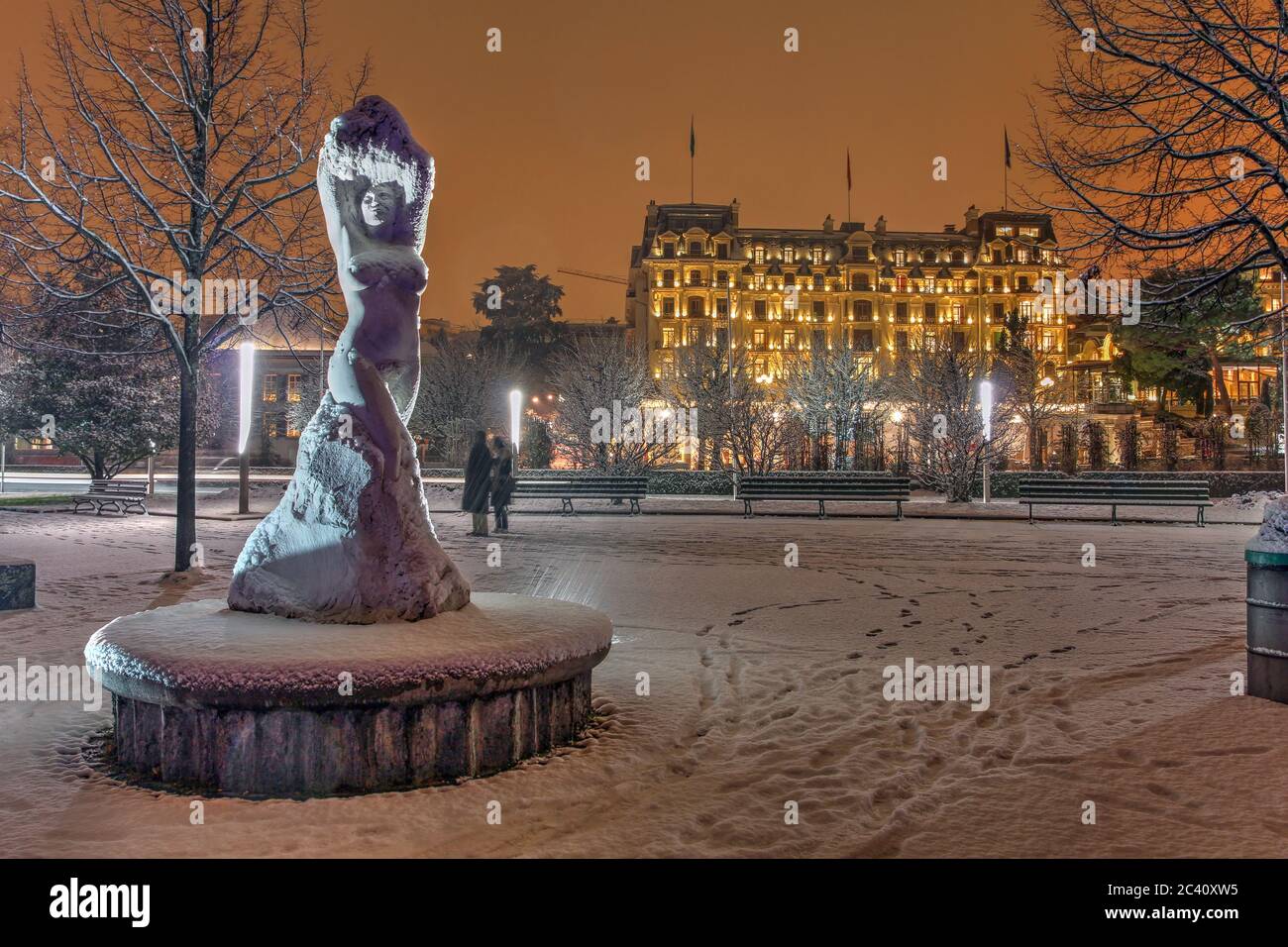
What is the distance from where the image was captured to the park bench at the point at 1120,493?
70.3 feet

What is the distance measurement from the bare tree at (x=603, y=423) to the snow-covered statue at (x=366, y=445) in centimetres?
2908

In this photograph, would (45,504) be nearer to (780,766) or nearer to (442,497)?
(442,497)

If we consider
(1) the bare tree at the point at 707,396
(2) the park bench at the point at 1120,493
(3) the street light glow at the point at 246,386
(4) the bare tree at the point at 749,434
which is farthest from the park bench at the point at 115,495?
(2) the park bench at the point at 1120,493

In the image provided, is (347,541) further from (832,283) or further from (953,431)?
(832,283)

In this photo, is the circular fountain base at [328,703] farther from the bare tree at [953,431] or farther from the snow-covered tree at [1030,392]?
the snow-covered tree at [1030,392]

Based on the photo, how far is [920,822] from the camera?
4.00m

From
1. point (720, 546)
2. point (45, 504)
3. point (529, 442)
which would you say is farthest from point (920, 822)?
point (529, 442)

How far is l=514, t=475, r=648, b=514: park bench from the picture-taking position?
24047mm

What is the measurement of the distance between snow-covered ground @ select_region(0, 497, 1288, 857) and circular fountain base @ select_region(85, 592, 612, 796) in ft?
0.60

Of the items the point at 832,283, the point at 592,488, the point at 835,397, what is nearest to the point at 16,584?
the point at 592,488

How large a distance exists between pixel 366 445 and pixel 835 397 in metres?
43.4
